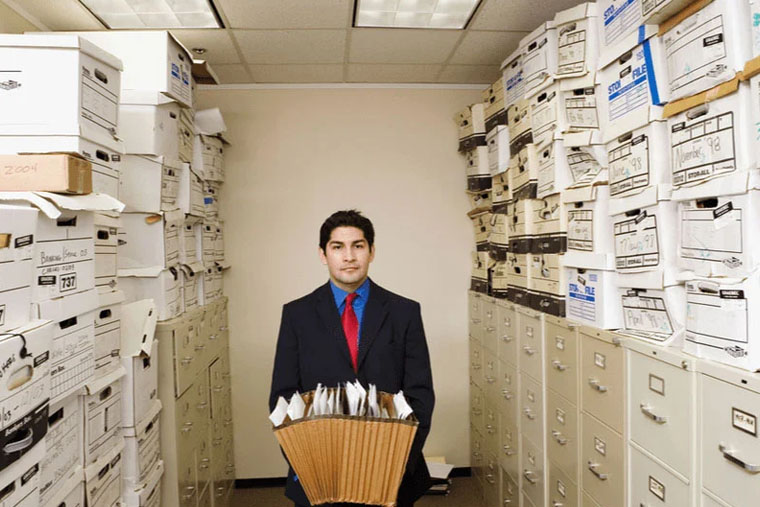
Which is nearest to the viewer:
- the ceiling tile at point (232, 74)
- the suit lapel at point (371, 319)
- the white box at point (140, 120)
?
the suit lapel at point (371, 319)

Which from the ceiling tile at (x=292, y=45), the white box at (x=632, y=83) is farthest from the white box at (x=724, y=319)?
the ceiling tile at (x=292, y=45)

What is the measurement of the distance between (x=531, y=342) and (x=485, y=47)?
169 centimetres

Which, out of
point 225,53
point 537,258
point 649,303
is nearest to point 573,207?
point 537,258

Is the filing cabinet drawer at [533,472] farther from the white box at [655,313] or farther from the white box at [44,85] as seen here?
the white box at [44,85]

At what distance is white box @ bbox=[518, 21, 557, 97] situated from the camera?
93.7 inches

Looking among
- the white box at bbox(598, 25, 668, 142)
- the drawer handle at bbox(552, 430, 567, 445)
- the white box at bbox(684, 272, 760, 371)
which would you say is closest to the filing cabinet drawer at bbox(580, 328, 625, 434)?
the drawer handle at bbox(552, 430, 567, 445)

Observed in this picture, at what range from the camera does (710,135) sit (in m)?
1.44

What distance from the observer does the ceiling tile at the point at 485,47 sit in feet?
9.66

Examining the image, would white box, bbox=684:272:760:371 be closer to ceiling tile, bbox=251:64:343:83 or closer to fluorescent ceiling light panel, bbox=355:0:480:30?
fluorescent ceiling light panel, bbox=355:0:480:30

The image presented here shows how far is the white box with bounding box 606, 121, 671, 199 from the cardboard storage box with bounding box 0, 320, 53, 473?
1.77 metres

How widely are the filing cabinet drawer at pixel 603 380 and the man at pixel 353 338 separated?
0.64 meters

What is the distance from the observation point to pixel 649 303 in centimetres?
179

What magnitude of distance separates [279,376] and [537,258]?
1.41m

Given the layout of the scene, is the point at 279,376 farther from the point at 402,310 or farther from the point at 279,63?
the point at 279,63
